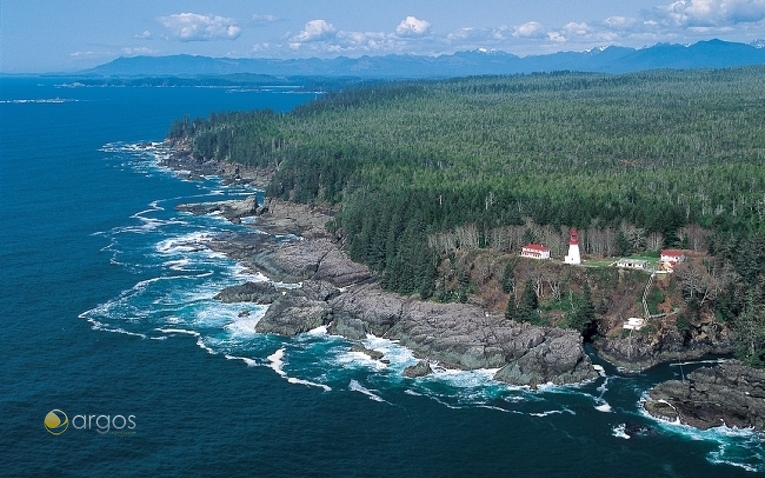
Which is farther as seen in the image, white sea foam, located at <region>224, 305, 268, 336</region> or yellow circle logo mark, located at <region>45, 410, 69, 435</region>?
white sea foam, located at <region>224, 305, 268, 336</region>

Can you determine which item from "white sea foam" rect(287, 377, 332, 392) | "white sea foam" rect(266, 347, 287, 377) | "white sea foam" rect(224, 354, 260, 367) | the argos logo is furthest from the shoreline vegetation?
the argos logo

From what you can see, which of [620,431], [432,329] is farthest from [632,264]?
[620,431]

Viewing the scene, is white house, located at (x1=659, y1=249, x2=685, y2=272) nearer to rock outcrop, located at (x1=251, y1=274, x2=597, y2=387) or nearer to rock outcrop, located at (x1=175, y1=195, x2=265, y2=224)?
rock outcrop, located at (x1=251, y1=274, x2=597, y2=387)

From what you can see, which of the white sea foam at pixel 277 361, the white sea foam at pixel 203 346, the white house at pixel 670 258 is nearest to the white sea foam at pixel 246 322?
the white sea foam at pixel 203 346

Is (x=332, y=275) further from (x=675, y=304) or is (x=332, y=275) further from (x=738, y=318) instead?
(x=738, y=318)

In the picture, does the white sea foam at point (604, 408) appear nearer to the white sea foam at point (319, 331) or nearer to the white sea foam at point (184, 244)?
the white sea foam at point (319, 331)
